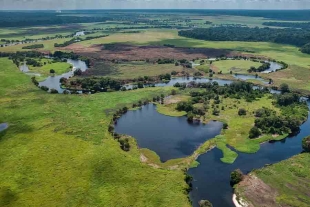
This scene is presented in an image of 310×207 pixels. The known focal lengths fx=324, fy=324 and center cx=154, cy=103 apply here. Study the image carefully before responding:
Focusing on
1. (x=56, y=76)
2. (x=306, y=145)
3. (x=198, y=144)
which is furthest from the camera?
(x=56, y=76)

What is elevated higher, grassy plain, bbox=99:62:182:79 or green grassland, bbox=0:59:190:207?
green grassland, bbox=0:59:190:207

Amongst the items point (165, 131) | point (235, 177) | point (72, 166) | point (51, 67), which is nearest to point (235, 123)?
point (165, 131)

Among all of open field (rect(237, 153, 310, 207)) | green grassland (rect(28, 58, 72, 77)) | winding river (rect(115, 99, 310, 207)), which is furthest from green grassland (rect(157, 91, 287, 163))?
green grassland (rect(28, 58, 72, 77))

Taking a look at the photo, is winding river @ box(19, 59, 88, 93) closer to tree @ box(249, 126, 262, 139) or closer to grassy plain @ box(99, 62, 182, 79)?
grassy plain @ box(99, 62, 182, 79)

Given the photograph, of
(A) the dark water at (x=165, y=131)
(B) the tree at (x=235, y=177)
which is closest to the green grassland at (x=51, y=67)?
(A) the dark water at (x=165, y=131)

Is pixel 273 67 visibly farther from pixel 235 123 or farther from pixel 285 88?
pixel 235 123
